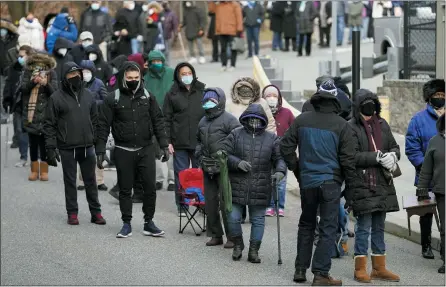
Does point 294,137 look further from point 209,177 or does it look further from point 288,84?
point 288,84

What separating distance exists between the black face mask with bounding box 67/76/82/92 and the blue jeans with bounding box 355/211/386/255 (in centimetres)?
434

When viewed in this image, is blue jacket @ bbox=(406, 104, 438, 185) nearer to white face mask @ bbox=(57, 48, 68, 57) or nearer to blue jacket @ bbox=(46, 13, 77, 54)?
white face mask @ bbox=(57, 48, 68, 57)

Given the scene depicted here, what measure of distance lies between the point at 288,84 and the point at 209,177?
10942 mm

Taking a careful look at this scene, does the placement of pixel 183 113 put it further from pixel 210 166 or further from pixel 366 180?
pixel 366 180

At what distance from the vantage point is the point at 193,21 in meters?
33.9

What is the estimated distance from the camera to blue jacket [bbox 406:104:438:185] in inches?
519

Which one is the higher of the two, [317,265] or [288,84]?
[288,84]

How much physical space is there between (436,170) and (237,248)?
7.04ft

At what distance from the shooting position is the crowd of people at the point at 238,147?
39.2 feet

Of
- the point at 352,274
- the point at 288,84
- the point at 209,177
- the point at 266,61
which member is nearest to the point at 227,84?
the point at 266,61

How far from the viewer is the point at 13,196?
1762 centimetres

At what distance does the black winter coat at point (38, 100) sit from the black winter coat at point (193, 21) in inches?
592

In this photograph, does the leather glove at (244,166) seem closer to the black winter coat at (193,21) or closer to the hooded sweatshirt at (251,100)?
the hooded sweatshirt at (251,100)

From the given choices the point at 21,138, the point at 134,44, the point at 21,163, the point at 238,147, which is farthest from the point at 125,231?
the point at 134,44
